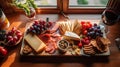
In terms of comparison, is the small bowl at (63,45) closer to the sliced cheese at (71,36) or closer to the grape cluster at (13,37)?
the sliced cheese at (71,36)

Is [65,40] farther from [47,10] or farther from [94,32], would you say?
[47,10]

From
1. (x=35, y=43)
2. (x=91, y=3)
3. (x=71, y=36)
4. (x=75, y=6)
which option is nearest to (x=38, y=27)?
(x=35, y=43)

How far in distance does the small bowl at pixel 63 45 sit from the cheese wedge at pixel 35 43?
95mm

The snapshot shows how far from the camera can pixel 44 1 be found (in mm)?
1385

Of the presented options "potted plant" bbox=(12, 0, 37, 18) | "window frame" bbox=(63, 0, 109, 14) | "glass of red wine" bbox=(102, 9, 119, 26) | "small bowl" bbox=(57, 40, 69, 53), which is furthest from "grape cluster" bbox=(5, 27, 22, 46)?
"glass of red wine" bbox=(102, 9, 119, 26)

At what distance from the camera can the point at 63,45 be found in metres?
1.16

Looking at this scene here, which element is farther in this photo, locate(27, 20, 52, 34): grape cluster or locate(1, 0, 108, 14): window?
locate(1, 0, 108, 14): window

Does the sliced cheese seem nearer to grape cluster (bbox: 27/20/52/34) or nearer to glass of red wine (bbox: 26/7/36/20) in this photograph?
grape cluster (bbox: 27/20/52/34)

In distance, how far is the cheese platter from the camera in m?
1.16

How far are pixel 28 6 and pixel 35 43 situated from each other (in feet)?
0.89

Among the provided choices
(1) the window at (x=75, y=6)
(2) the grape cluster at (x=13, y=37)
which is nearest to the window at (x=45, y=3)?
(1) the window at (x=75, y=6)

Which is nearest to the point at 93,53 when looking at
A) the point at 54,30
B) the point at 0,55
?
the point at 54,30

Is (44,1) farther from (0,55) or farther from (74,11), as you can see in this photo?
(0,55)

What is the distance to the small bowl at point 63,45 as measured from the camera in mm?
1146
